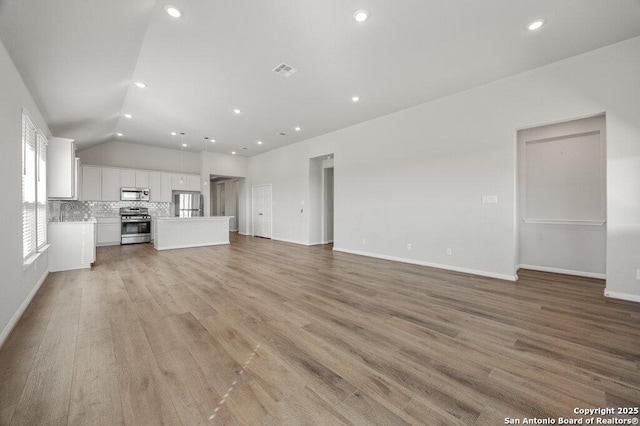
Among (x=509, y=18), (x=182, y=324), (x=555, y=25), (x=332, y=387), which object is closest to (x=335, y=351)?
(x=332, y=387)

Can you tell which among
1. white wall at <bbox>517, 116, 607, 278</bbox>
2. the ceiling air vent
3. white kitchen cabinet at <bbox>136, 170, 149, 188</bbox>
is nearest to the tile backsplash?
white kitchen cabinet at <bbox>136, 170, 149, 188</bbox>

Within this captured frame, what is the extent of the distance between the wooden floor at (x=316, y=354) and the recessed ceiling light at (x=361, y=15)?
3139mm

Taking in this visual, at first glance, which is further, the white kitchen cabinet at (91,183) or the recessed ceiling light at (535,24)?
the white kitchen cabinet at (91,183)

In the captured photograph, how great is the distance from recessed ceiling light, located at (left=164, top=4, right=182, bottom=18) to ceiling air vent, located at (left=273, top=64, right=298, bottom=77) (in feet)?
4.39

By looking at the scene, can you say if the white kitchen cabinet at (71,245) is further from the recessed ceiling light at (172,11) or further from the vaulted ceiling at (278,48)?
the recessed ceiling light at (172,11)

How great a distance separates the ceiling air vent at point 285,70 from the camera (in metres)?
3.65

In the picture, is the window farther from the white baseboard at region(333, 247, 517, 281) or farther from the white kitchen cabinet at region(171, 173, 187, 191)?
the white baseboard at region(333, 247, 517, 281)

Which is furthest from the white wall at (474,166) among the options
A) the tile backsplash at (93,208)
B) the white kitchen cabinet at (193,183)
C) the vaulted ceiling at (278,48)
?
the tile backsplash at (93,208)

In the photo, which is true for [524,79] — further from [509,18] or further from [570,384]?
[570,384]

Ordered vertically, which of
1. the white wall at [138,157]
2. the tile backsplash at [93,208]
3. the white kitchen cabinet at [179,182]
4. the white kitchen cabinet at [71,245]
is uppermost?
the white wall at [138,157]

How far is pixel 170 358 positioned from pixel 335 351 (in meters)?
1.26

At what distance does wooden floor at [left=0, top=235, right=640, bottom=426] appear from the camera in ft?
4.75

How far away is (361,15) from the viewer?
2645 millimetres

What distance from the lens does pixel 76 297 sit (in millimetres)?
3242
